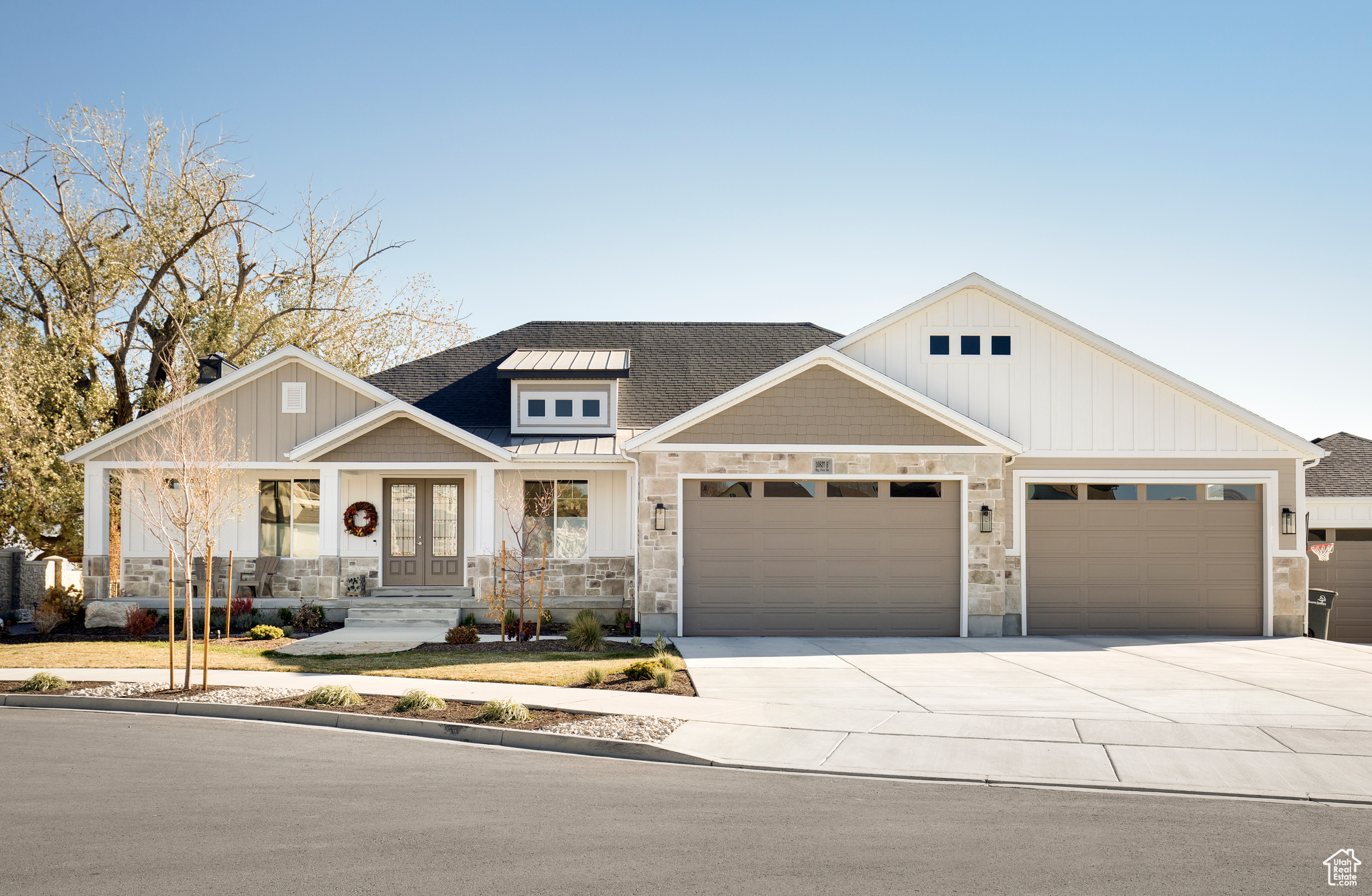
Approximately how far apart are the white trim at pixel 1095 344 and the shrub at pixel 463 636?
8151mm

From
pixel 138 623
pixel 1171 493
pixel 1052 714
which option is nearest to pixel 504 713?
pixel 1052 714

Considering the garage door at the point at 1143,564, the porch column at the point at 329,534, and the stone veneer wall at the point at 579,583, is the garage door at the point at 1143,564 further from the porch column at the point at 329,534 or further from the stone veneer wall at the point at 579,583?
the porch column at the point at 329,534

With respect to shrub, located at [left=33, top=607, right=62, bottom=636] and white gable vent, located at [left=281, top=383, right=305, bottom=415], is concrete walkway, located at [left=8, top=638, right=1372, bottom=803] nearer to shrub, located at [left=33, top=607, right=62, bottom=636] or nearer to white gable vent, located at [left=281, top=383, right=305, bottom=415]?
shrub, located at [left=33, top=607, right=62, bottom=636]

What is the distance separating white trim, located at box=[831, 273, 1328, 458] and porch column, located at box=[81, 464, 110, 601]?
47.9 feet

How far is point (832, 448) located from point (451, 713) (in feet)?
28.3

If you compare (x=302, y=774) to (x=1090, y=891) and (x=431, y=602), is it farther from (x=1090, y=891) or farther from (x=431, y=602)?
(x=431, y=602)

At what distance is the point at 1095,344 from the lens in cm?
1748

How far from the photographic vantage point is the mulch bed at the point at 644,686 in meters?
10.9

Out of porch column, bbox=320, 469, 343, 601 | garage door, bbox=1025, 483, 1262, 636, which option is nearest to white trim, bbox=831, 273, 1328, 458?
garage door, bbox=1025, 483, 1262, 636

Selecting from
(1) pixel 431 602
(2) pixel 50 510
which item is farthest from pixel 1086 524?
(2) pixel 50 510

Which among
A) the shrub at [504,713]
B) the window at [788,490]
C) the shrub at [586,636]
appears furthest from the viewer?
the window at [788,490]

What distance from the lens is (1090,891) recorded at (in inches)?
200

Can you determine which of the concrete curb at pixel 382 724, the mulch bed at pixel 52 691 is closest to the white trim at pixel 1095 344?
the concrete curb at pixel 382 724

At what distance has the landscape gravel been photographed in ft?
28.7
